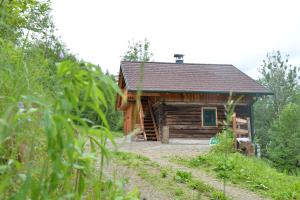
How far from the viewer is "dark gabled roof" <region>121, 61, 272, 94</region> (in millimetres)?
18953

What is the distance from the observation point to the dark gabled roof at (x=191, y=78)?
19.0m

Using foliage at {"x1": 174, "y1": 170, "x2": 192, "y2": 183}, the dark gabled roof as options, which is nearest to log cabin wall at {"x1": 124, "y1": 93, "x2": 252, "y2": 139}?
the dark gabled roof

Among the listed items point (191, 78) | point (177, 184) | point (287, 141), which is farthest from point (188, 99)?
point (287, 141)

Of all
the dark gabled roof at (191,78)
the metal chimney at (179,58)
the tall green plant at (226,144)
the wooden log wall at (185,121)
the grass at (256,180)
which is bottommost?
the grass at (256,180)

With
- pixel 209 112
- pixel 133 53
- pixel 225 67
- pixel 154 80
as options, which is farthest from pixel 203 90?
pixel 133 53

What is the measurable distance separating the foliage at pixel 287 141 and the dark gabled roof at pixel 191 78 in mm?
12534

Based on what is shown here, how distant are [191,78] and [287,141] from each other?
53.8ft

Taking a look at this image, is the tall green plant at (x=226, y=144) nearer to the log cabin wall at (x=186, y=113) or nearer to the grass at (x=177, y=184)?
the grass at (x=177, y=184)

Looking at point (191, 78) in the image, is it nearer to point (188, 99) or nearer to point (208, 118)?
point (188, 99)

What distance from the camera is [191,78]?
20547 millimetres

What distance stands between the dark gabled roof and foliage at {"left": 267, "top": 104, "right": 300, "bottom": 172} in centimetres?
1253

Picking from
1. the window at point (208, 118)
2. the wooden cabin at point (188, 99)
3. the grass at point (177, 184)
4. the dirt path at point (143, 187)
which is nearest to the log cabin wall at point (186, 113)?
the wooden cabin at point (188, 99)

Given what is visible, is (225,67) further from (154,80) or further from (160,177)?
(160,177)

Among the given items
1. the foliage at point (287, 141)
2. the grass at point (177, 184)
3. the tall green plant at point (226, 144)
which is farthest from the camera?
the foliage at point (287, 141)
